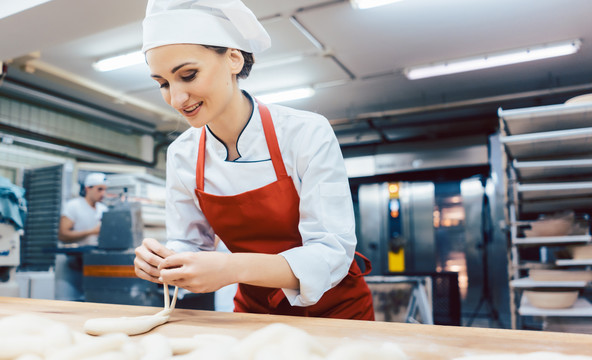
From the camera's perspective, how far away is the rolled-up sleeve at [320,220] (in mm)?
927

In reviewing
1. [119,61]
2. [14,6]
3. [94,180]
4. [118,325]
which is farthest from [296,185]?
[94,180]

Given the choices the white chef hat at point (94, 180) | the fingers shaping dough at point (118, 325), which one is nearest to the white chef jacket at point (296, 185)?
the fingers shaping dough at point (118, 325)

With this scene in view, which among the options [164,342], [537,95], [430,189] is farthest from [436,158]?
[164,342]

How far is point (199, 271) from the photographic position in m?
0.84

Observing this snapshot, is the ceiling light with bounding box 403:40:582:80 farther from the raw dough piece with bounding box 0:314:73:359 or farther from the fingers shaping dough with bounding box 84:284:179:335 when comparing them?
the raw dough piece with bounding box 0:314:73:359

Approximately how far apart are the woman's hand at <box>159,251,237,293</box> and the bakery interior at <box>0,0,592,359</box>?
0.30 ft

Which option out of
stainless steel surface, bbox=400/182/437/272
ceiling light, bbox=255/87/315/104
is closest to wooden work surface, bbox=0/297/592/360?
ceiling light, bbox=255/87/315/104

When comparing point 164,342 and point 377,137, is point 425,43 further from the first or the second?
point 164,342

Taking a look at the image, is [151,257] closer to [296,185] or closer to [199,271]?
[199,271]

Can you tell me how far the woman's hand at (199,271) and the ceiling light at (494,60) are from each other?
4174 mm

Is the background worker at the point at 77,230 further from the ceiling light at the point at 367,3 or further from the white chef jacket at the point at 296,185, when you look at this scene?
the white chef jacket at the point at 296,185

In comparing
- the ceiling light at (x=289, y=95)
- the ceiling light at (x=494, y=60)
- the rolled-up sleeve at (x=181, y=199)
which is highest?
the ceiling light at (x=494, y=60)

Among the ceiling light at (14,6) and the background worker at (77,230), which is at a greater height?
the ceiling light at (14,6)

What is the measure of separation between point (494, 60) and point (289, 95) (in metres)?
2.18
